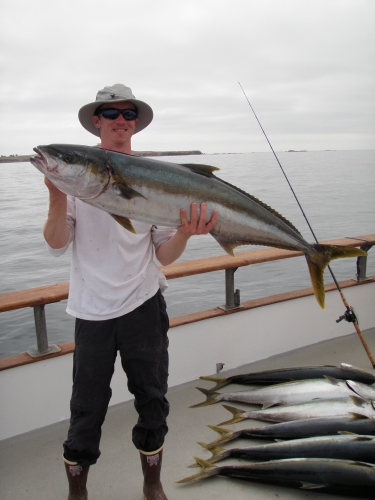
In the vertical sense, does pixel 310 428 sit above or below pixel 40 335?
below

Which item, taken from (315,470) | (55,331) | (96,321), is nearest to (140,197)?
(96,321)

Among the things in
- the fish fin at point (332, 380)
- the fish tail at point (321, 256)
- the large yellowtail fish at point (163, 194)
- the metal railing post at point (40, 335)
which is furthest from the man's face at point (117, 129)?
the fish fin at point (332, 380)

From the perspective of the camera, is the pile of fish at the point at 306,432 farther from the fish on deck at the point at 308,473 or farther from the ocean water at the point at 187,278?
the ocean water at the point at 187,278

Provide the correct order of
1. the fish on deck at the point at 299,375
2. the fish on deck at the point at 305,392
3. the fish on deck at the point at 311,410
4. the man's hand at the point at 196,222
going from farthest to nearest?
the fish on deck at the point at 299,375, the fish on deck at the point at 305,392, the fish on deck at the point at 311,410, the man's hand at the point at 196,222

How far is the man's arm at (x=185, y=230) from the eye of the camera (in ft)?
6.84

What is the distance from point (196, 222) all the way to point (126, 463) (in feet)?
5.09

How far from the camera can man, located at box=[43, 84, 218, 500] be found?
2.08 meters

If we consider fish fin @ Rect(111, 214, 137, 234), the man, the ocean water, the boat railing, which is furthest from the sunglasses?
the ocean water

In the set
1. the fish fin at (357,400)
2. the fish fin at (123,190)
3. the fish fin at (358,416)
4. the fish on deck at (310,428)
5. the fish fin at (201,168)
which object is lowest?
the fish on deck at (310,428)

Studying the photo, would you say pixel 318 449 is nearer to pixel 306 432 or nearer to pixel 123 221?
pixel 306 432

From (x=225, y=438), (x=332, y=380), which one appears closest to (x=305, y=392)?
(x=332, y=380)

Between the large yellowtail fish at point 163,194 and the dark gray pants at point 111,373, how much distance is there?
0.50m

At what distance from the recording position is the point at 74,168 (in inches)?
72.8

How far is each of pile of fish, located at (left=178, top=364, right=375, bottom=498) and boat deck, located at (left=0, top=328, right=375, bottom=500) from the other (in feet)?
0.23
